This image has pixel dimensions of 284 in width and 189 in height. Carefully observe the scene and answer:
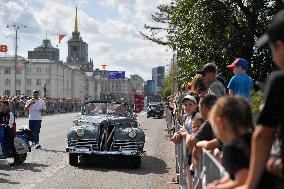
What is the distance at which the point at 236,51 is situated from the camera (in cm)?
2008

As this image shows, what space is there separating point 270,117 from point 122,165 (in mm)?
9886

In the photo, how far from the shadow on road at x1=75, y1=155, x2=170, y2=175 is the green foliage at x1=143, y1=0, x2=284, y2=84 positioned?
21.9ft

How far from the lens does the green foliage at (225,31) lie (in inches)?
787

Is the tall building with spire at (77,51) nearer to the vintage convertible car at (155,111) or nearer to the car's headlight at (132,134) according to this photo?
the vintage convertible car at (155,111)

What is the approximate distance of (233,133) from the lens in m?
3.70

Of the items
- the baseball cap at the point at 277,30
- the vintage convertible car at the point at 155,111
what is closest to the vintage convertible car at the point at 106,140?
the baseball cap at the point at 277,30

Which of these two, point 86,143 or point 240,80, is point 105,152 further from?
point 240,80

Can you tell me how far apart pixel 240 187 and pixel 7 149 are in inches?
393

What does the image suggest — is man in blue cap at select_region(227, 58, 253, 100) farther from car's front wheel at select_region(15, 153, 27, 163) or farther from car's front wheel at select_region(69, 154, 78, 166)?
car's front wheel at select_region(15, 153, 27, 163)

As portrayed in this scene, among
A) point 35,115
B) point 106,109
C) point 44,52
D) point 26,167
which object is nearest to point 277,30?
point 26,167

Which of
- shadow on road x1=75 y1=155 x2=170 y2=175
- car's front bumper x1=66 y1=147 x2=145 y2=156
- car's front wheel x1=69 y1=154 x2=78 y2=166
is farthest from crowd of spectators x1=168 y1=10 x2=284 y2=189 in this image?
car's front wheel x1=69 y1=154 x2=78 y2=166

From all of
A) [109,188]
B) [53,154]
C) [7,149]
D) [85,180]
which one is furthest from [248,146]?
[53,154]

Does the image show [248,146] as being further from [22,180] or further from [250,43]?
[250,43]

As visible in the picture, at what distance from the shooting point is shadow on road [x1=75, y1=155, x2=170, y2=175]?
40.2 feet
